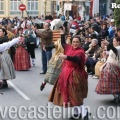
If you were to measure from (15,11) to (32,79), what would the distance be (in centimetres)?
3794

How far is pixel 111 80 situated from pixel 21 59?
678 cm

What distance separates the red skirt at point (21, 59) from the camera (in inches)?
664

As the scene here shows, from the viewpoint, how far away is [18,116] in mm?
9492

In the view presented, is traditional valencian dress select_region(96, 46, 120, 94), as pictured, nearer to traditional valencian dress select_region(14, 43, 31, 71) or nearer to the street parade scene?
the street parade scene

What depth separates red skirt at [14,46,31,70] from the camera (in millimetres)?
16875

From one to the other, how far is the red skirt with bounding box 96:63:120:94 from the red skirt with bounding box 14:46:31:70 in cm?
646

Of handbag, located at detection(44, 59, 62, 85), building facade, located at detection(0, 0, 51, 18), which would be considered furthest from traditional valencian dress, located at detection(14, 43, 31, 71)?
building facade, located at detection(0, 0, 51, 18)

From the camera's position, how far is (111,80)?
10711 millimetres

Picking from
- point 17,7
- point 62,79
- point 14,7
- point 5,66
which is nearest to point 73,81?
point 62,79

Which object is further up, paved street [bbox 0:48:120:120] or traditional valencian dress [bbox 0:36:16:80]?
traditional valencian dress [bbox 0:36:16:80]

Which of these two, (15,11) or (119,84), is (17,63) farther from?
(15,11)

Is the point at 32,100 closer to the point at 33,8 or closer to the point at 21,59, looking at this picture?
the point at 21,59

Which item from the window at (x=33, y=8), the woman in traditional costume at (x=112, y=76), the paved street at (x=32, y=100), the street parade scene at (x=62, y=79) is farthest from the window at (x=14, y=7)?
the woman in traditional costume at (x=112, y=76)

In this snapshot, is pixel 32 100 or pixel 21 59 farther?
pixel 21 59
